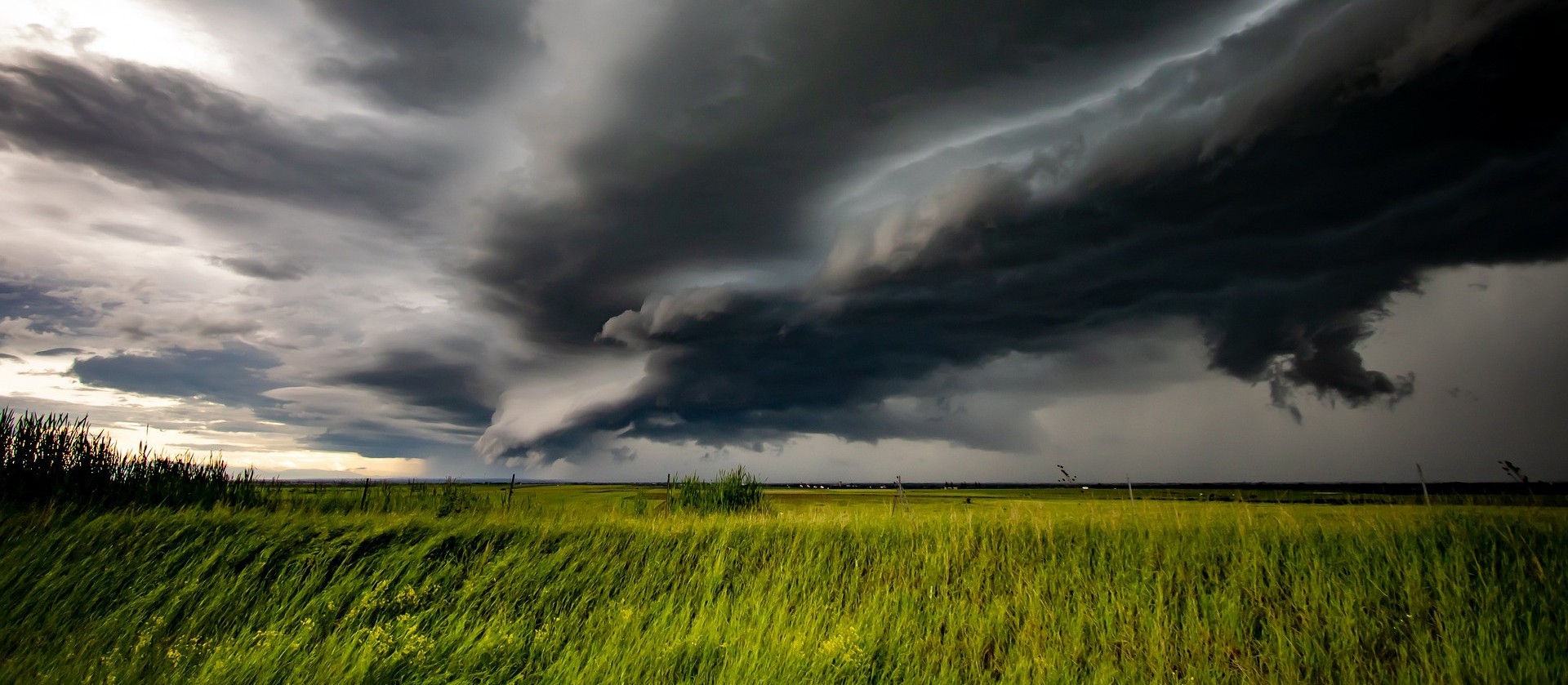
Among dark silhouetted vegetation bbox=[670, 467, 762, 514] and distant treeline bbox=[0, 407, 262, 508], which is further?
dark silhouetted vegetation bbox=[670, 467, 762, 514]

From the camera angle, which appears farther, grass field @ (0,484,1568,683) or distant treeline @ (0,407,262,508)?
distant treeline @ (0,407,262,508)

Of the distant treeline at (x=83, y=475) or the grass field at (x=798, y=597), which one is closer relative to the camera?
the grass field at (x=798, y=597)

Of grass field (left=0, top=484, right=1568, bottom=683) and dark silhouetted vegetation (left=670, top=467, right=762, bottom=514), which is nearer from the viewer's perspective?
grass field (left=0, top=484, right=1568, bottom=683)

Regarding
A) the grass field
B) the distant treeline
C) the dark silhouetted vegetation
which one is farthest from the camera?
the dark silhouetted vegetation

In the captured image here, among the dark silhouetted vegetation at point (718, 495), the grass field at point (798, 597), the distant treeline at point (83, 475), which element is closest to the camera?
the grass field at point (798, 597)

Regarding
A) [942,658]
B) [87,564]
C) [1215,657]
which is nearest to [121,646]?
[87,564]

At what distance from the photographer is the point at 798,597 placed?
36.4 feet

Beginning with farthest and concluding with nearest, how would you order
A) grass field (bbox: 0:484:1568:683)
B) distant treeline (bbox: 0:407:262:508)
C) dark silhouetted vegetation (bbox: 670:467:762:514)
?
dark silhouetted vegetation (bbox: 670:467:762:514), distant treeline (bbox: 0:407:262:508), grass field (bbox: 0:484:1568:683)

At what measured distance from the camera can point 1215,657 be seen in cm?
793

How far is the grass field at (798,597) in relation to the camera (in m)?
7.09

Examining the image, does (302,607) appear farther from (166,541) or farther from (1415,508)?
(1415,508)

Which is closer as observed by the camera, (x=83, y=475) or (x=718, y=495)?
(x=83, y=475)

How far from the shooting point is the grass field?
7090 mm

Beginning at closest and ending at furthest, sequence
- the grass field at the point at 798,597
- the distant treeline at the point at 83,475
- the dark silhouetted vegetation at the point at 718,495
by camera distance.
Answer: the grass field at the point at 798,597, the distant treeline at the point at 83,475, the dark silhouetted vegetation at the point at 718,495
